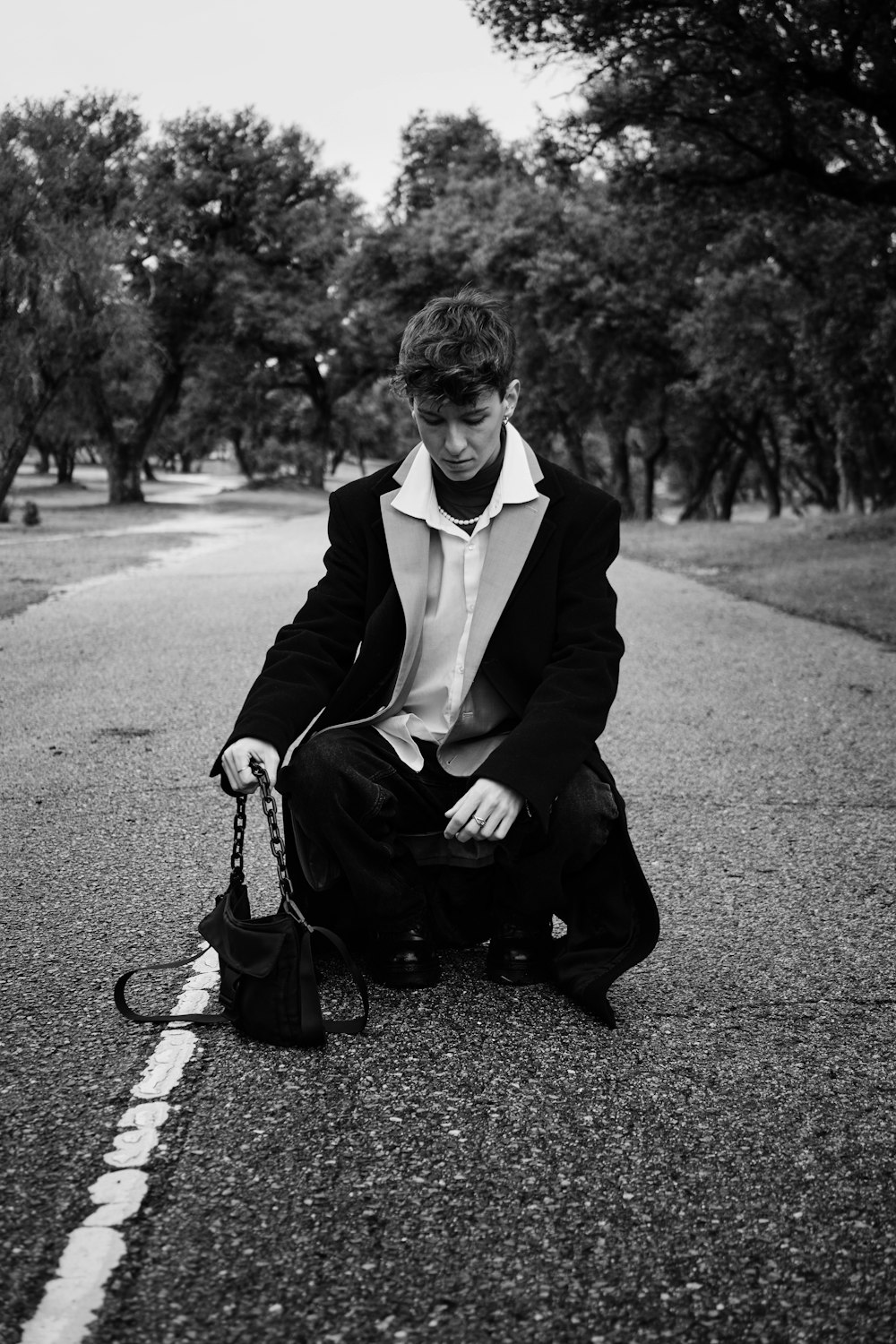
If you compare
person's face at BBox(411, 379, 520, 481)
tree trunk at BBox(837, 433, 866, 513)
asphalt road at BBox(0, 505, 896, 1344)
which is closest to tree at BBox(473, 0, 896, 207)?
asphalt road at BBox(0, 505, 896, 1344)

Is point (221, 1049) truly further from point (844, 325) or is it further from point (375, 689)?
point (844, 325)

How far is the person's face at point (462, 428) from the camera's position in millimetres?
3055

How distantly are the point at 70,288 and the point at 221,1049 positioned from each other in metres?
24.8

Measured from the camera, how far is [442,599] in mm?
3287

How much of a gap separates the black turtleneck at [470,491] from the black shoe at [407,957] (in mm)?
1045

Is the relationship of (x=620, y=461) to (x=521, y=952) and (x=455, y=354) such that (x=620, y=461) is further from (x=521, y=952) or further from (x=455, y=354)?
(x=455, y=354)

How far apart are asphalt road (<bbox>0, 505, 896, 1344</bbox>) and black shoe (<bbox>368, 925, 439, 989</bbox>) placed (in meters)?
0.05

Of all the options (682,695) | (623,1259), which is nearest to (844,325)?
(682,695)

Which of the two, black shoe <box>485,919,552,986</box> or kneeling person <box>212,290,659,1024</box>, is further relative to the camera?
black shoe <box>485,919,552,986</box>

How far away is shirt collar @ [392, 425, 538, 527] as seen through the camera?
3236 mm

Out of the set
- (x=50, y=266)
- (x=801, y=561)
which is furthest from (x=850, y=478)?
(x=50, y=266)

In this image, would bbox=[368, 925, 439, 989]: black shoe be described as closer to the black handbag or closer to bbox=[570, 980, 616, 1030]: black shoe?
the black handbag

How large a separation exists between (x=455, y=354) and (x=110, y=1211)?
192 centimetres

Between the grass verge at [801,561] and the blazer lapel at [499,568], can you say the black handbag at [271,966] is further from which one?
the grass verge at [801,561]
